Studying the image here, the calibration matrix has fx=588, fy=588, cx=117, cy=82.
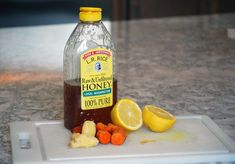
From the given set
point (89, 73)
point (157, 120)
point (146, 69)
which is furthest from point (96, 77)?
point (146, 69)

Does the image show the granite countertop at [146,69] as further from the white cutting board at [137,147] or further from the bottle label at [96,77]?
the bottle label at [96,77]

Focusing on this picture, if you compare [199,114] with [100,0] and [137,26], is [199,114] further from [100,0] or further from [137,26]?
[100,0]

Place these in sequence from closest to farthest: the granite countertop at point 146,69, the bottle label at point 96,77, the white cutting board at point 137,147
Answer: the white cutting board at point 137,147
the bottle label at point 96,77
the granite countertop at point 146,69

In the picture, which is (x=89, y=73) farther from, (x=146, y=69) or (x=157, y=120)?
(x=146, y=69)

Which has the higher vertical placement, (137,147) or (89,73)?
(89,73)

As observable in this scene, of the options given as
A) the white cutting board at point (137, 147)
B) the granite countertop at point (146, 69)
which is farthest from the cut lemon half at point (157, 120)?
the granite countertop at point (146, 69)
